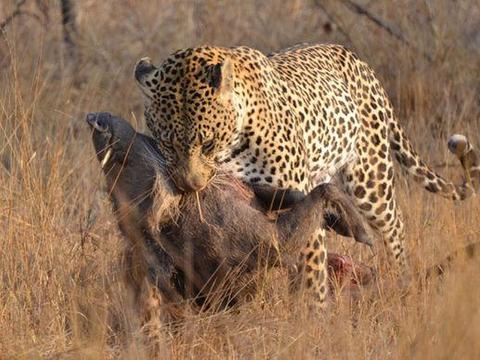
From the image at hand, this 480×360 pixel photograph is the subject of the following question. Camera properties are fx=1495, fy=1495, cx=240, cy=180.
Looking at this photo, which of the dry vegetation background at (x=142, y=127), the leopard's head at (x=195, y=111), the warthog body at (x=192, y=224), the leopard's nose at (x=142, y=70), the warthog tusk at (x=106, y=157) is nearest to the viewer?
the dry vegetation background at (x=142, y=127)

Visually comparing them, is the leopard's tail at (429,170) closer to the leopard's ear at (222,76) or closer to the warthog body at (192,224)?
the leopard's ear at (222,76)

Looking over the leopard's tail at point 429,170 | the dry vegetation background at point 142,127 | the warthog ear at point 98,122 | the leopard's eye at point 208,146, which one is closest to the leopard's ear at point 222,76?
the leopard's eye at point 208,146

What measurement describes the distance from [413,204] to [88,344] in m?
3.53

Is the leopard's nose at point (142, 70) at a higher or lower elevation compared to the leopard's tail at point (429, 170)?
higher

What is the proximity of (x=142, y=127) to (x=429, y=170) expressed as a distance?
245 cm

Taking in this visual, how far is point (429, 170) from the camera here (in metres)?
8.29

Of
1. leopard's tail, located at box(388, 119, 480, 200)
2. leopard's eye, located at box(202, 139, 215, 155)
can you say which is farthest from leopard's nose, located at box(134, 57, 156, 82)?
leopard's tail, located at box(388, 119, 480, 200)

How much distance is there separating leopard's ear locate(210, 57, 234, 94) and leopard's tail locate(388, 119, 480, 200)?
1961mm

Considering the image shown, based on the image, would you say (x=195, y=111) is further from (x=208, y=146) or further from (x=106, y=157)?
(x=106, y=157)

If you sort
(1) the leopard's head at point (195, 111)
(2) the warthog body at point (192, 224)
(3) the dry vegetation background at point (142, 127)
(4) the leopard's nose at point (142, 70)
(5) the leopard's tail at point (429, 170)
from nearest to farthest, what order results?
(3) the dry vegetation background at point (142, 127) < (2) the warthog body at point (192, 224) < (1) the leopard's head at point (195, 111) < (4) the leopard's nose at point (142, 70) < (5) the leopard's tail at point (429, 170)

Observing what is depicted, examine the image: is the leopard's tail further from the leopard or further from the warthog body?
the warthog body

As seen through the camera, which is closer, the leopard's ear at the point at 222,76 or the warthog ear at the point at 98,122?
the warthog ear at the point at 98,122

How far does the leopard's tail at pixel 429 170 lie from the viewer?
7.95 m

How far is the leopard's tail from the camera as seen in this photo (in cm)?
795
